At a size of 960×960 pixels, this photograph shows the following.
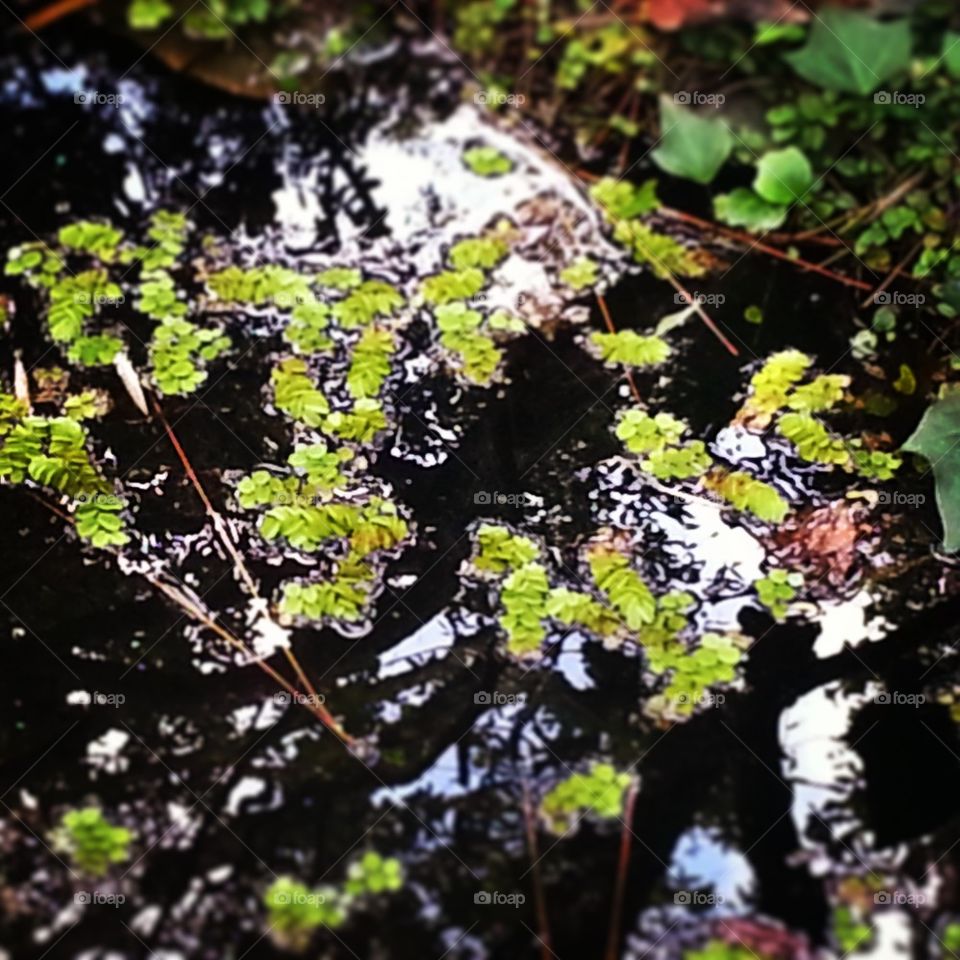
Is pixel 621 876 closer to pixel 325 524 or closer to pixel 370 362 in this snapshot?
pixel 325 524

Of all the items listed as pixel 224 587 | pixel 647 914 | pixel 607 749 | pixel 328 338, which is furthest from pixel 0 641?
pixel 647 914

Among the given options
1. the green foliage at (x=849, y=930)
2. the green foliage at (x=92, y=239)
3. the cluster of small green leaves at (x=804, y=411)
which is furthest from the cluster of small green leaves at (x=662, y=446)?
the green foliage at (x=92, y=239)

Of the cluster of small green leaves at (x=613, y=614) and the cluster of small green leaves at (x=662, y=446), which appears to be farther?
the cluster of small green leaves at (x=662, y=446)

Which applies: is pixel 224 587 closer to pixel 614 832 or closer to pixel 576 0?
pixel 614 832

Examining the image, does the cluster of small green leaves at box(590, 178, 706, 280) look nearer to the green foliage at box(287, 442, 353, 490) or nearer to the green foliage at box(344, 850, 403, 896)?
the green foliage at box(287, 442, 353, 490)

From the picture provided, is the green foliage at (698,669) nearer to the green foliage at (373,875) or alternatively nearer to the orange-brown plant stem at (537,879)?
the orange-brown plant stem at (537,879)
